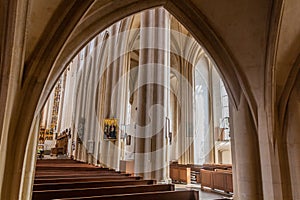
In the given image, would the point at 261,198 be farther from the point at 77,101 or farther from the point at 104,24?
the point at 77,101

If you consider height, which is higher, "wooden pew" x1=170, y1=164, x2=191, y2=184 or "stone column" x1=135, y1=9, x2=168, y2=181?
"stone column" x1=135, y1=9, x2=168, y2=181

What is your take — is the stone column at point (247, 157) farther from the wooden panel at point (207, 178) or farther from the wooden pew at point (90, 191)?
the wooden panel at point (207, 178)

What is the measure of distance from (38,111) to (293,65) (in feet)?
15.5

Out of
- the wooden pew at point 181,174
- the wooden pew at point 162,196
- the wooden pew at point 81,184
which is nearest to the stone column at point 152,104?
the wooden pew at point 81,184

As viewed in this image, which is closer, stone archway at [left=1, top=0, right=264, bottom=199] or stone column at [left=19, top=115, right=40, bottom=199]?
stone archway at [left=1, top=0, right=264, bottom=199]

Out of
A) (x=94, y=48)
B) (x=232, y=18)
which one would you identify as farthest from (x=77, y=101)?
(x=232, y=18)

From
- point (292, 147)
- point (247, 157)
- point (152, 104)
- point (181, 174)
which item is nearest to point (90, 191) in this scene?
point (247, 157)

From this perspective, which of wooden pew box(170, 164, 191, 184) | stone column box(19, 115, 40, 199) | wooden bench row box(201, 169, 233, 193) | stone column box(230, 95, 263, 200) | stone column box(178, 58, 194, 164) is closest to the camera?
stone column box(19, 115, 40, 199)

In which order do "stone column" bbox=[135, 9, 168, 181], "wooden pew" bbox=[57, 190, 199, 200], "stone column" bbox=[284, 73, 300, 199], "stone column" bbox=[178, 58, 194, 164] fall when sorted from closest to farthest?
"wooden pew" bbox=[57, 190, 199, 200]
"stone column" bbox=[284, 73, 300, 199]
"stone column" bbox=[135, 9, 168, 181]
"stone column" bbox=[178, 58, 194, 164]

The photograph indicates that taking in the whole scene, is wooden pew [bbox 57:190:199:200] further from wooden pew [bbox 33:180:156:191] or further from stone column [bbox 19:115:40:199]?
stone column [bbox 19:115:40:199]

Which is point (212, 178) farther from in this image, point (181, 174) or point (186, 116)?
point (186, 116)

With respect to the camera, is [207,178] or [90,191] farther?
[207,178]

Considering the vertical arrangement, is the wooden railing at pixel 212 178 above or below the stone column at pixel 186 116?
below

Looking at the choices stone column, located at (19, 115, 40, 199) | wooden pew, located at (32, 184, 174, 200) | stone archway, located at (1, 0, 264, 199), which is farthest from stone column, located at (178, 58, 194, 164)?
stone column, located at (19, 115, 40, 199)
